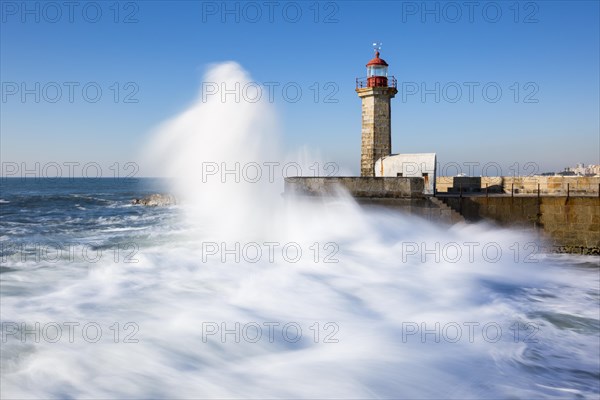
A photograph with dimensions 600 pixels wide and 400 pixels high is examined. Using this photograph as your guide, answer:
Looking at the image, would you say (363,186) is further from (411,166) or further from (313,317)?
(313,317)

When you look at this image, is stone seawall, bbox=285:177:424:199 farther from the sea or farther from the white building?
the white building

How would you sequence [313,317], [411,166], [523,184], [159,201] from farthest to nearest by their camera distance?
1. [159,201]
2. [523,184]
3. [411,166]
4. [313,317]

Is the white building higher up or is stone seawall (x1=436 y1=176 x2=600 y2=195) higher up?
the white building

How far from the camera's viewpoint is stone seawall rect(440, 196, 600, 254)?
11.2m

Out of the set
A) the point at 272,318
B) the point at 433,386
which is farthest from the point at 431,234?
the point at 433,386

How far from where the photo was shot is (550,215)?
11617 millimetres

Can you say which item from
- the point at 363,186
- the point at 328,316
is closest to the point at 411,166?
the point at 363,186

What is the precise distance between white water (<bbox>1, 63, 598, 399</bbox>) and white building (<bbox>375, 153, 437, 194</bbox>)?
1.68m

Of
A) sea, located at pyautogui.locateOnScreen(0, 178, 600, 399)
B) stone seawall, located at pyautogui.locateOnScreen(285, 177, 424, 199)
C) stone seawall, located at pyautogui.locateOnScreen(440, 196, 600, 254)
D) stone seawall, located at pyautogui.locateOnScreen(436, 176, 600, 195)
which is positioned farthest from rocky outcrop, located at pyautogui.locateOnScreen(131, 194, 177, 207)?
stone seawall, located at pyautogui.locateOnScreen(440, 196, 600, 254)

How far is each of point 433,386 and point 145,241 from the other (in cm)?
1030

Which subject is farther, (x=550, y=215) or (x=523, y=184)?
(x=523, y=184)

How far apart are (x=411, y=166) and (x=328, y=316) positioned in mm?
7582

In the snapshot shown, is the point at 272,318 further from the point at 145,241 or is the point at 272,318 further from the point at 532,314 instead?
the point at 145,241

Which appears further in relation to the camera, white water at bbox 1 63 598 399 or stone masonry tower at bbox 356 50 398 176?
stone masonry tower at bbox 356 50 398 176
